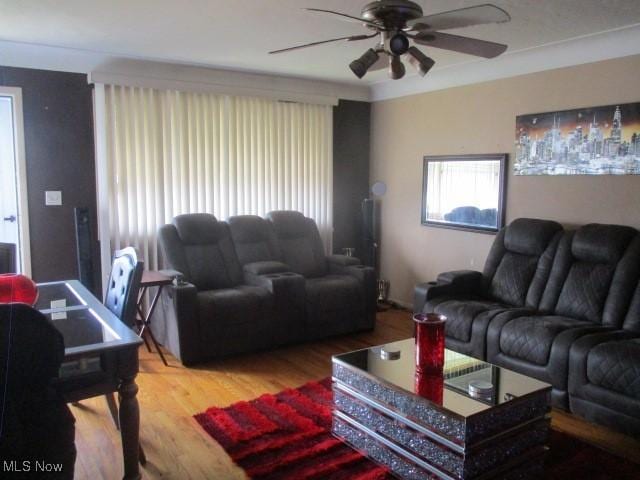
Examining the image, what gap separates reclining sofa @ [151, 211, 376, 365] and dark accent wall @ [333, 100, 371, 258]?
32.1 inches

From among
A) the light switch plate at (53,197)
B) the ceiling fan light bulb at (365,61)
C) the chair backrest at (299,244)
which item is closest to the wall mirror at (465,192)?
the chair backrest at (299,244)

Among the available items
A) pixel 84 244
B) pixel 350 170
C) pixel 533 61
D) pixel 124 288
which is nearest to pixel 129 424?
pixel 124 288

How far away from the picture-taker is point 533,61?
423cm

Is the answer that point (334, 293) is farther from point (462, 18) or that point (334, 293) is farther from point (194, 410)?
point (462, 18)

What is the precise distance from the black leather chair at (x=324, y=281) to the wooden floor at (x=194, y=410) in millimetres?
150

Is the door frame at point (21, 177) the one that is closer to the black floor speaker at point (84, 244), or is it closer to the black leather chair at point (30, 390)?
the black floor speaker at point (84, 244)

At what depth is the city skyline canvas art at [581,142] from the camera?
12.1 feet

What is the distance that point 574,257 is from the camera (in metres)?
3.83

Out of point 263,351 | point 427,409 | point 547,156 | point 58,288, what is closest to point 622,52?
point 547,156

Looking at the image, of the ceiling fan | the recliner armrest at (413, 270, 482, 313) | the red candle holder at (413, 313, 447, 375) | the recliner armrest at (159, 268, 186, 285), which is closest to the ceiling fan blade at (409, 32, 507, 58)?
the ceiling fan

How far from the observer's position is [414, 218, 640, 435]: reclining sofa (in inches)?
115

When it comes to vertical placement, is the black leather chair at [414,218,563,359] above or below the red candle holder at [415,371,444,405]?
above

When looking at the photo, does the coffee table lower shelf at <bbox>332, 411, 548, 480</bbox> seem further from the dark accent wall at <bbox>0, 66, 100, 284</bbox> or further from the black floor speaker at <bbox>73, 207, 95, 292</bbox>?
the dark accent wall at <bbox>0, 66, 100, 284</bbox>

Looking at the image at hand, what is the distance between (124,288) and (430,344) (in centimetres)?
153
